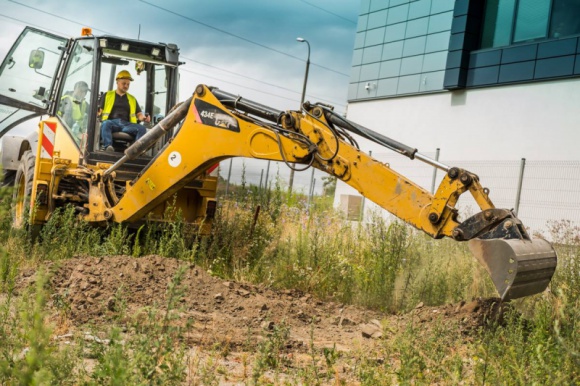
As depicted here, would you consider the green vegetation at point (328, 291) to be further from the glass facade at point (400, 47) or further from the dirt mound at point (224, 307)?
the glass facade at point (400, 47)

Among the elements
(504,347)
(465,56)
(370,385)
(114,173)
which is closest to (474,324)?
(504,347)

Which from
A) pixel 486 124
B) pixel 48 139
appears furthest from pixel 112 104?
pixel 486 124

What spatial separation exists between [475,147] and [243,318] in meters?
17.4

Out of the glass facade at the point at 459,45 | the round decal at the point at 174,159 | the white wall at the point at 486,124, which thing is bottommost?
the round decal at the point at 174,159

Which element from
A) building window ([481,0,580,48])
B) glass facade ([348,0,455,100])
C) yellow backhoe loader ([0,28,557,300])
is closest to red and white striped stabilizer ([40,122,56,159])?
yellow backhoe loader ([0,28,557,300])

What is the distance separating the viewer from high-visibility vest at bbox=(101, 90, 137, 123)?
402 inches

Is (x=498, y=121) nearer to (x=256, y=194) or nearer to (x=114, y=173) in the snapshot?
(x=256, y=194)

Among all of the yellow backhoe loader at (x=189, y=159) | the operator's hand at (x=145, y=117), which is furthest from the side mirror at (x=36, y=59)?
the operator's hand at (x=145, y=117)

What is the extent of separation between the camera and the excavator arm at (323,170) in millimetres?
6629

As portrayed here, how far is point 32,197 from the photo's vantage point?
9734 millimetres

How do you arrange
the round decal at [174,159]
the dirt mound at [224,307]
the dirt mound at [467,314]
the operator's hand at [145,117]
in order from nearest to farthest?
the dirt mound at [224,307] < the dirt mound at [467,314] < the round decal at [174,159] < the operator's hand at [145,117]

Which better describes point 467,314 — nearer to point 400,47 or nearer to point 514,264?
point 514,264

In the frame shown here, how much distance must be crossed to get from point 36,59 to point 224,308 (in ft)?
15.7

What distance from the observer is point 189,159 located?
878cm
